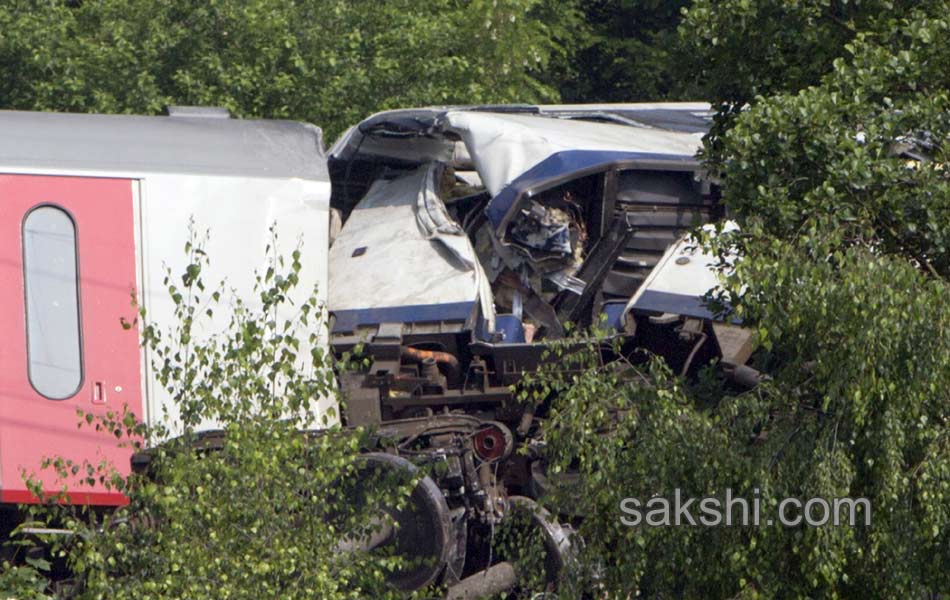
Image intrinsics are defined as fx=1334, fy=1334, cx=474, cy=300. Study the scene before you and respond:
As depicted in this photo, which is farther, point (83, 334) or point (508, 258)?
point (508, 258)

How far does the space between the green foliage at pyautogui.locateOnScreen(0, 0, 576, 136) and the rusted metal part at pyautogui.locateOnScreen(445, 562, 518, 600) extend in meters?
5.81

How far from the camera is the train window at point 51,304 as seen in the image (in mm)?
7551

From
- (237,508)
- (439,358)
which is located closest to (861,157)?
(237,508)

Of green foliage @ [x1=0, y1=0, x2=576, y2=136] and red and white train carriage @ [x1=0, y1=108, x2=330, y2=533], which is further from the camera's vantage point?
green foliage @ [x1=0, y1=0, x2=576, y2=136]

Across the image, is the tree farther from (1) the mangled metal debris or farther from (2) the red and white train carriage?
(2) the red and white train carriage

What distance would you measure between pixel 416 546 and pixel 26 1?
7.89 metres

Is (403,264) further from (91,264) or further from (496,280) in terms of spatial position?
(91,264)

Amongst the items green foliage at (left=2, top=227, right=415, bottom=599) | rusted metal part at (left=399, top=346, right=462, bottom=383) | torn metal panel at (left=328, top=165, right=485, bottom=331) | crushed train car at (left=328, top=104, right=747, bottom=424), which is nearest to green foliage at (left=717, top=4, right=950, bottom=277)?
green foliage at (left=2, top=227, right=415, bottom=599)

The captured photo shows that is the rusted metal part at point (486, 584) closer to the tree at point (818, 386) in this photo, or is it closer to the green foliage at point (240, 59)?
the tree at point (818, 386)

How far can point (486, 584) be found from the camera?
6812mm

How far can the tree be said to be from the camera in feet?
14.1

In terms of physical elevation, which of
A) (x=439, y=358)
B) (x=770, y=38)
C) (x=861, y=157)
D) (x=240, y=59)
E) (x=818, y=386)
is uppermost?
(x=770, y=38)

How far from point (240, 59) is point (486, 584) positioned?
6546 millimetres

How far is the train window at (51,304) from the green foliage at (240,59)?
4063 millimetres
